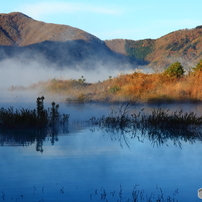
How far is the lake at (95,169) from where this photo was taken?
181 inches

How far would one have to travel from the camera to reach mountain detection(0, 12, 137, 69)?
1973 inches

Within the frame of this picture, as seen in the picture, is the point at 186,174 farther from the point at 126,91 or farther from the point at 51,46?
the point at 51,46

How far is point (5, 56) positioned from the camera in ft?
158

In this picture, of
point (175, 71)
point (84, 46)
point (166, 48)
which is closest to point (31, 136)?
point (175, 71)

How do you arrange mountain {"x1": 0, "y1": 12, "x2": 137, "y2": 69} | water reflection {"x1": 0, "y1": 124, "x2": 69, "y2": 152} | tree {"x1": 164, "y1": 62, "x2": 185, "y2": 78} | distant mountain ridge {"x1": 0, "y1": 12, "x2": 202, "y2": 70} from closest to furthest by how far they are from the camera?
water reflection {"x1": 0, "y1": 124, "x2": 69, "y2": 152} < tree {"x1": 164, "y1": 62, "x2": 185, "y2": 78} < distant mountain ridge {"x1": 0, "y1": 12, "x2": 202, "y2": 70} < mountain {"x1": 0, "y1": 12, "x2": 137, "y2": 69}

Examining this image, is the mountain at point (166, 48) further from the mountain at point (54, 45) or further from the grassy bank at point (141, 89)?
the grassy bank at point (141, 89)

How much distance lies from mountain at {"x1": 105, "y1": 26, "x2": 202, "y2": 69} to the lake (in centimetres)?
3582

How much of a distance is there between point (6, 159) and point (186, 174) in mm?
2757

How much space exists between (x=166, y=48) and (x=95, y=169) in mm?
46846

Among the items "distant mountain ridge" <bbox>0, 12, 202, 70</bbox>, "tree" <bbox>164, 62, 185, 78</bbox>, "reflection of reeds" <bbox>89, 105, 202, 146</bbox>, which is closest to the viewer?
"reflection of reeds" <bbox>89, 105, 202, 146</bbox>

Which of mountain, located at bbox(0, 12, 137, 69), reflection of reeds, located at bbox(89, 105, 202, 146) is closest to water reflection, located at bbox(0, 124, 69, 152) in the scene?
reflection of reeds, located at bbox(89, 105, 202, 146)

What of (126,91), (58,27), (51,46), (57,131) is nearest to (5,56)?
(51,46)

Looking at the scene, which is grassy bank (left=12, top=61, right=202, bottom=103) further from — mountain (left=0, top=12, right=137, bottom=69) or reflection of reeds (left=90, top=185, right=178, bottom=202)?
mountain (left=0, top=12, right=137, bottom=69)

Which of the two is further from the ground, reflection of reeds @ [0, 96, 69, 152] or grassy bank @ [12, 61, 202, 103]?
grassy bank @ [12, 61, 202, 103]
